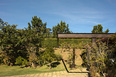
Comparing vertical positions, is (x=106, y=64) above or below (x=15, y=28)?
below

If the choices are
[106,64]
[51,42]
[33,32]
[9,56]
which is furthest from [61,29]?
Result: [106,64]

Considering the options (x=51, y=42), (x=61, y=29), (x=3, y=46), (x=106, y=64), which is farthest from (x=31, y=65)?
(x=61, y=29)

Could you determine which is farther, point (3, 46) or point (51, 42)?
point (51, 42)

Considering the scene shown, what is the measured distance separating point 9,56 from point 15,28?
3.59 metres

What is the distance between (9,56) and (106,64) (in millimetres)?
10445

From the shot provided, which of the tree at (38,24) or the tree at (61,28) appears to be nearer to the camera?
the tree at (38,24)

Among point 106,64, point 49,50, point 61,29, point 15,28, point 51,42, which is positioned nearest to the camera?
point 106,64

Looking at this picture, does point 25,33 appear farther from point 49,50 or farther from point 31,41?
point 49,50

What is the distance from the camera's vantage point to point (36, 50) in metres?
11.3

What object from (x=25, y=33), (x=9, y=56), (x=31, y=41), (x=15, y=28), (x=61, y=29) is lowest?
(x=9, y=56)

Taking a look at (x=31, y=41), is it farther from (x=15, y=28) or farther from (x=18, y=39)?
(x=15, y=28)

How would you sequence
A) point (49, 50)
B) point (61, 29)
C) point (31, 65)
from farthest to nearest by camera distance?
point (61, 29) < point (31, 65) < point (49, 50)

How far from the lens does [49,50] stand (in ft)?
33.4

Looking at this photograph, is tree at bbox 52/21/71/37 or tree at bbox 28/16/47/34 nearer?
tree at bbox 28/16/47/34
